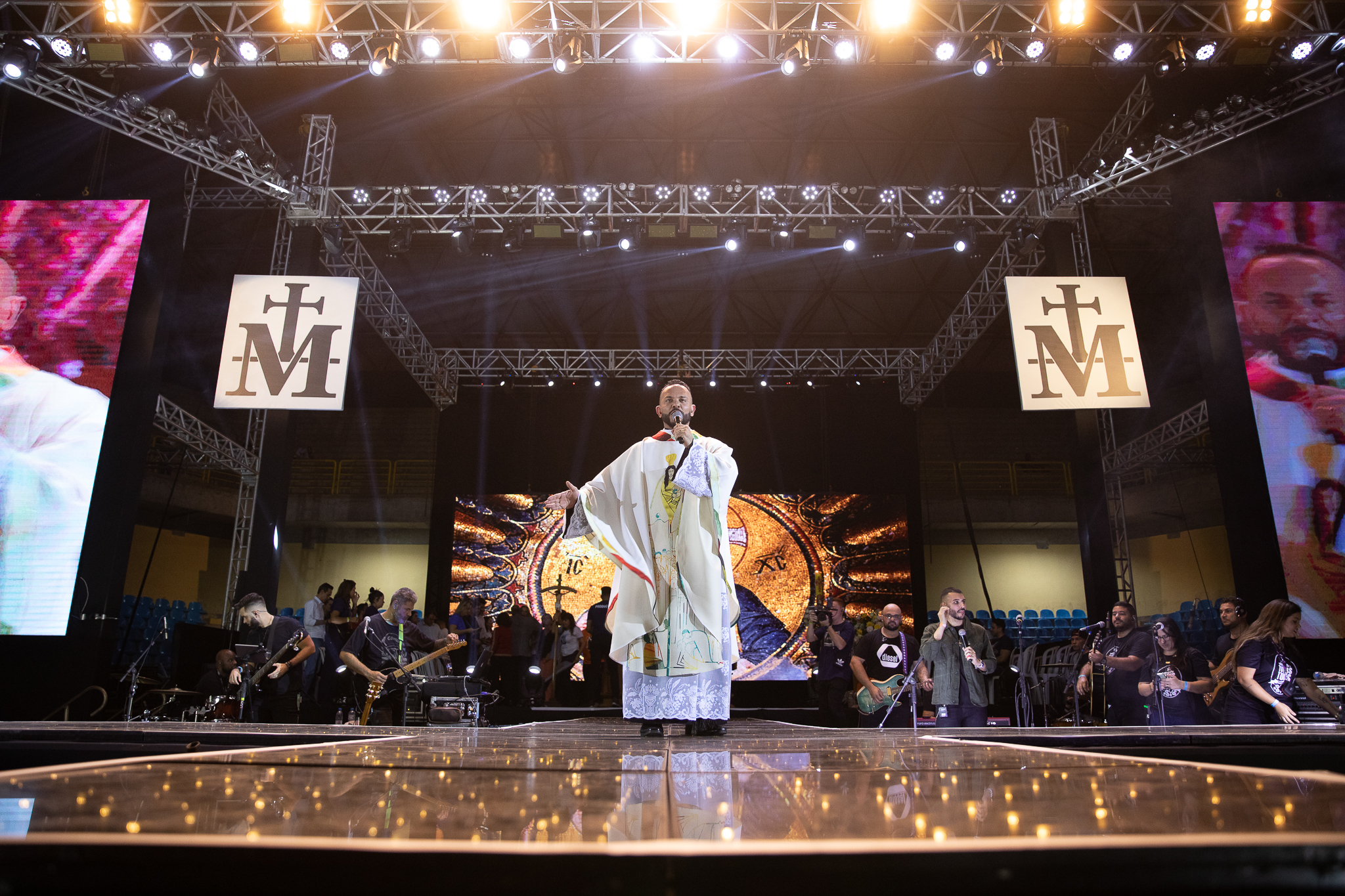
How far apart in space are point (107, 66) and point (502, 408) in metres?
8.49

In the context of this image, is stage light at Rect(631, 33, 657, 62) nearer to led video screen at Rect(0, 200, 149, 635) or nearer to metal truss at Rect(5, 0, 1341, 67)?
metal truss at Rect(5, 0, 1341, 67)

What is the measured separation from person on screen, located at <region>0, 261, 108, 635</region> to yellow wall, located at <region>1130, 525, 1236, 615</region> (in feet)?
55.6

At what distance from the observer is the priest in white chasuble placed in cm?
396

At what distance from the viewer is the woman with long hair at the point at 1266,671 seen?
17.0 feet

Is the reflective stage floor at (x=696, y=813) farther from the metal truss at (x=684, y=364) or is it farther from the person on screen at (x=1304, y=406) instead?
the metal truss at (x=684, y=364)

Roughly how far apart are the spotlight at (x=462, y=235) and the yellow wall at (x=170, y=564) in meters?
9.64

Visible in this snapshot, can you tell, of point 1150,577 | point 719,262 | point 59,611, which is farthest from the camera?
point 1150,577

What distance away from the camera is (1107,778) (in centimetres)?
140

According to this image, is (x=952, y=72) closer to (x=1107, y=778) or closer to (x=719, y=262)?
(x=719, y=262)

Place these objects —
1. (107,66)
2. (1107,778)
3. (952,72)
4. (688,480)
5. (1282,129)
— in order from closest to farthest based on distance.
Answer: (1107,778), (688,480), (107,66), (1282,129), (952,72)

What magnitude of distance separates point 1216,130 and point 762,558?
29.5 feet

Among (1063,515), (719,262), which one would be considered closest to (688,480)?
(719,262)

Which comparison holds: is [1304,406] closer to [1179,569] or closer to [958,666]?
[958,666]

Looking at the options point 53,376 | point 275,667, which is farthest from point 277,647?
point 53,376
